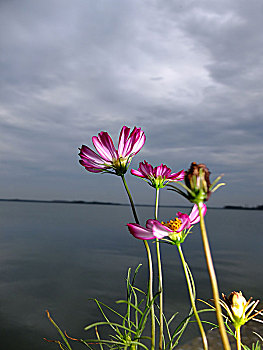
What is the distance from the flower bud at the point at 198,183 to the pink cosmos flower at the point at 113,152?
0.98 ft

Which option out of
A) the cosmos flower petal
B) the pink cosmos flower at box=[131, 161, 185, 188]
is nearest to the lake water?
the pink cosmos flower at box=[131, 161, 185, 188]

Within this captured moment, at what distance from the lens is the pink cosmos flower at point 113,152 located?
68 cm

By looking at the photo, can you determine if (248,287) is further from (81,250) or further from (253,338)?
(81,250)

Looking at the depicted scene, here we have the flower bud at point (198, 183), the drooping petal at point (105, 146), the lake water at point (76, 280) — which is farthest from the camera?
the lake water at point (76, 280)

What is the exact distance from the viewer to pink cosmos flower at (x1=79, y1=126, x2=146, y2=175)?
2.22 feet

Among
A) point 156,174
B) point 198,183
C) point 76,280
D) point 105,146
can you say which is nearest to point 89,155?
point 105,146

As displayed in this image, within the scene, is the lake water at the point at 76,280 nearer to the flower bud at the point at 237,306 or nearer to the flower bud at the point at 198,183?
the flower bud at the point at 237,306

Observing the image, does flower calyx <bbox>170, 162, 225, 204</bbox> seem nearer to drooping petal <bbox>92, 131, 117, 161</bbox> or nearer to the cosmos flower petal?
the cosmos flower petal

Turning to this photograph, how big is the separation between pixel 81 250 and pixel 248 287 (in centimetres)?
558

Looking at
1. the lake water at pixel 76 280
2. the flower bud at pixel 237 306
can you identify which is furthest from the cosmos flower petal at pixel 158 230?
the lake water at pixel 76 280

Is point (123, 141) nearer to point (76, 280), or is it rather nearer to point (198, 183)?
point (198, 183)

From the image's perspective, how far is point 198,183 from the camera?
1.26 ft

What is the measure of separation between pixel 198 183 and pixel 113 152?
1.06 ft

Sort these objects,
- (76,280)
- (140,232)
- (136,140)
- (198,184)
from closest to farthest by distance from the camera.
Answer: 1. (198,184)
2. (140,232)
3. (136,140)
4. (76,280)
